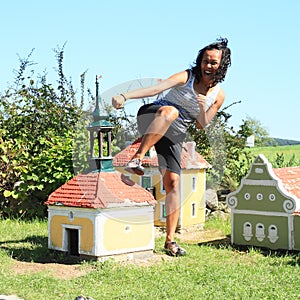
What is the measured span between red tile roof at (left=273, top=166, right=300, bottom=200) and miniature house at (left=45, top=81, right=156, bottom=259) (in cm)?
213

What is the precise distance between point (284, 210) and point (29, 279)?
355cm

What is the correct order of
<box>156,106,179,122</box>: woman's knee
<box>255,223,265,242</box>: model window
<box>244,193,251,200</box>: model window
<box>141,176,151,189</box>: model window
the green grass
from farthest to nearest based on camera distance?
<box>244,193,251,200</box>: model window < <box>255,223,265,242</box>: model window < the green grass < <box>141,176,151,189</box>: model window < <box>156,106,179,122</box>: woman's knee

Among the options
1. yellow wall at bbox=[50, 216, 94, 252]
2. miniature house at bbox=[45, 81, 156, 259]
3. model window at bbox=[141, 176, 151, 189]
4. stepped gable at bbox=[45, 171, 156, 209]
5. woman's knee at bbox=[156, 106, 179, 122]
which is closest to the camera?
woman's knee at bbox=[156, 106, 179, 122]

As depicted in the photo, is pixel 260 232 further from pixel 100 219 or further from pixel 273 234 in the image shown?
pixel 100 219

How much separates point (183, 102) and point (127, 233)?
13.6 feet

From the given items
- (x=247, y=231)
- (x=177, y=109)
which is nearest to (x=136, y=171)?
(x=177, y=109)

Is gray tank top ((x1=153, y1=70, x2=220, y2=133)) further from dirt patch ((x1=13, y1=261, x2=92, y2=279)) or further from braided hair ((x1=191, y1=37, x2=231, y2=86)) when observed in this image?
dirt patch ((x1=13, y1=261, x2=92, y2=279))

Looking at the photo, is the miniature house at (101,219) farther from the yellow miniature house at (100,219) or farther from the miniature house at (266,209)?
the miniature house at (266,209)

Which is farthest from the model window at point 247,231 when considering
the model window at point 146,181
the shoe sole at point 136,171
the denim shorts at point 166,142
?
the shoe sole at point 136,171

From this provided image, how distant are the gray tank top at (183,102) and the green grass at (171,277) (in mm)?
2395

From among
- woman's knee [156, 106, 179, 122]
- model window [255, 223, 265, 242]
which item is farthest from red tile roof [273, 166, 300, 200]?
woman's knee [156, 106, 179, 122]

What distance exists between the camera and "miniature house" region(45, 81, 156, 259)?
6375mm

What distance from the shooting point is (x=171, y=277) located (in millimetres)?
5469

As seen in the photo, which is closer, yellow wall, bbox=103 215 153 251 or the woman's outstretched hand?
the woman's outstretched hand
